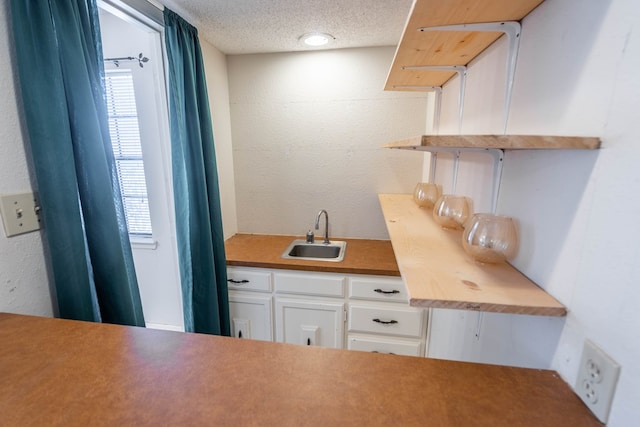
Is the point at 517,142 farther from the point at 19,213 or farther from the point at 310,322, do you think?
the point at 310,322

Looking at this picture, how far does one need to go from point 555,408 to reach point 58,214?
1.43 meters

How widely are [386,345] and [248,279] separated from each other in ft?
3.47

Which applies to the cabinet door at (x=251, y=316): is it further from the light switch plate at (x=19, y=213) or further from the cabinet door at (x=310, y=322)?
the light switch plate at (x=19, y=213)

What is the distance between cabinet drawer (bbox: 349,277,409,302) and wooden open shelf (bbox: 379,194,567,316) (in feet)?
2.71

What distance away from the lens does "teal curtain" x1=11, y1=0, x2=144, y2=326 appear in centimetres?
88

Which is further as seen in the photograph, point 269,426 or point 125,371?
point 125,371

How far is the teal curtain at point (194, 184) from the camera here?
159 cm

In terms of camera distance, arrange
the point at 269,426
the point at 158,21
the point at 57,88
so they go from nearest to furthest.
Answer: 1. the point at 269,426
2. the point at 57,88
3. the point at 158,21

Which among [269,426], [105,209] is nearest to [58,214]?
[105,209]

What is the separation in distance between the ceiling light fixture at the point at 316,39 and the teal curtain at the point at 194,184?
707 mm

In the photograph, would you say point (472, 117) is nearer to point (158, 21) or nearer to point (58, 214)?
point (58, 214)

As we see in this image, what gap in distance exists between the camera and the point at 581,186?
0.58 m

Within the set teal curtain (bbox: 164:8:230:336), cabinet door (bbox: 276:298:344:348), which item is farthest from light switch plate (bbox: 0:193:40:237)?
cabinet door (bbox: 276:298:344:348)

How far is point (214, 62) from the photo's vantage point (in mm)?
2129
